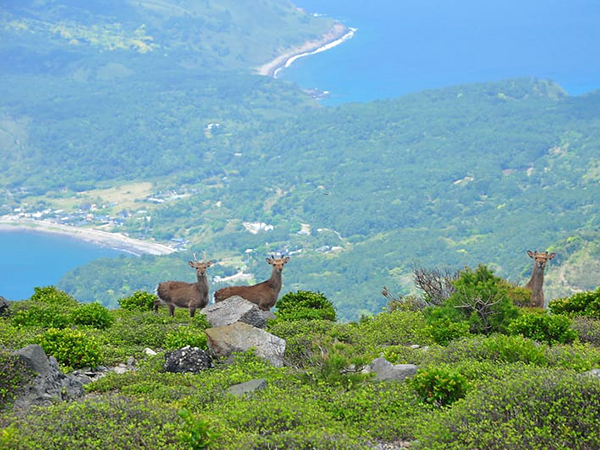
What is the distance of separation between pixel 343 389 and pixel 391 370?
1260mm

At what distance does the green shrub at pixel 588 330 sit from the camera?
1547cm

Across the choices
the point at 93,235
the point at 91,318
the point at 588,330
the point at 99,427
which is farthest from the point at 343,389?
the point at 93,235

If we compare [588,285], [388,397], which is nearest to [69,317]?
[388,397]

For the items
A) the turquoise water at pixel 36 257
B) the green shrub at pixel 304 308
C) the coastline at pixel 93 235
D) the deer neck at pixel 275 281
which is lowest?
the turquoise water at pixel 36 257

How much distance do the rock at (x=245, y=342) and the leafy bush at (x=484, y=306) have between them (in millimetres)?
4081

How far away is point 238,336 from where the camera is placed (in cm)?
1495

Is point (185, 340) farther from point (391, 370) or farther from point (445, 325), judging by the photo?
point (445, 325)

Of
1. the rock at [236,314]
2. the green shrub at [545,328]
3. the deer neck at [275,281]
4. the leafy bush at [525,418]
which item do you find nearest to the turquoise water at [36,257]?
the deer neck at [275,281]

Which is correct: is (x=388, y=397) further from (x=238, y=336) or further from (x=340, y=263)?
(x=340, y=263)

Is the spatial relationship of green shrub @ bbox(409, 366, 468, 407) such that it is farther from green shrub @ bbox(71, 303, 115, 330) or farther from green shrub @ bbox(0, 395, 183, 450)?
green shrub @ bbox(71, 303, 115, 330)

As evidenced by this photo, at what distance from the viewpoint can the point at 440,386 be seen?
37.4 feet

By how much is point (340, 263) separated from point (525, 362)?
13624cm

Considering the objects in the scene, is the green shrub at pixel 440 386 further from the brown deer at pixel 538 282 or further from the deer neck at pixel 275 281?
the brown deer at pixel 538 282

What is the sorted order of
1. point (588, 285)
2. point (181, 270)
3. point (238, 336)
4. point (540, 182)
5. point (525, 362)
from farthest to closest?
point (540, 182)
point (181, 270)
point (588, 285)
point (238, 336)
point (525, 362)
